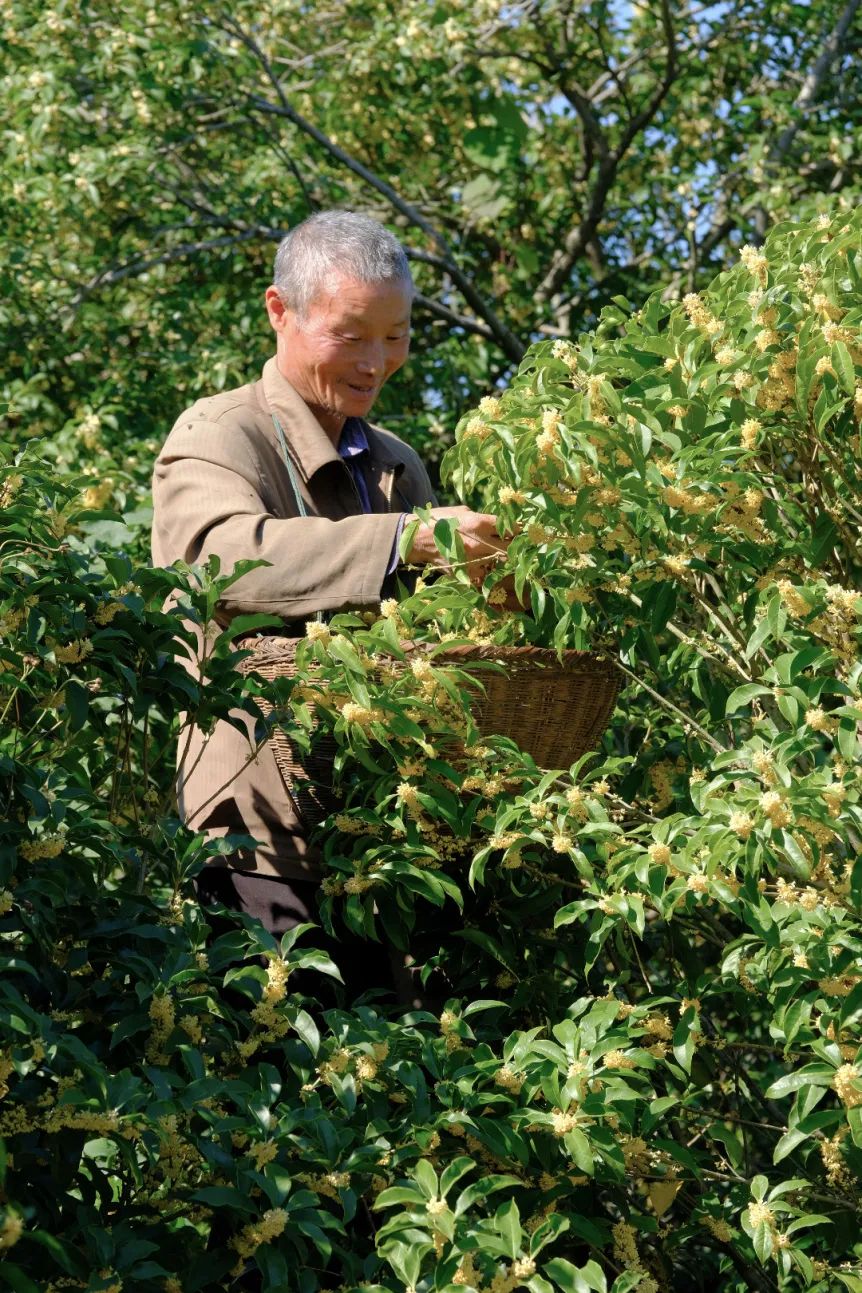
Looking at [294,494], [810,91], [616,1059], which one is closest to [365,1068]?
[616,1059]

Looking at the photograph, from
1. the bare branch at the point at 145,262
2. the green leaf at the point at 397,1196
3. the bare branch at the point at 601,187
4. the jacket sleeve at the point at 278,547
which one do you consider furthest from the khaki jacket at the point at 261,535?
the bare branch at the point at 601,187

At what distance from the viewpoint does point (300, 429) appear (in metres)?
2.84

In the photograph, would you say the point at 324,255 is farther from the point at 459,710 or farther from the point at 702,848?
the point at 702,848

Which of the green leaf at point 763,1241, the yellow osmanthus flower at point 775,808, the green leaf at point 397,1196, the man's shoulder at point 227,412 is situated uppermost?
the man's shoulder at point 227,412

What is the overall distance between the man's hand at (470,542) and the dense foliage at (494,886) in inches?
1.3

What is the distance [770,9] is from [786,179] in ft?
2.30

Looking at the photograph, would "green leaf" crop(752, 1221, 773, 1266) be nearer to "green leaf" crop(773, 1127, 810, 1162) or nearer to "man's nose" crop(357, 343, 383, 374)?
"green leaf" crop(773, 1127, 810, 1162)

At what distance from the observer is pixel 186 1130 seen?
6.80 ft

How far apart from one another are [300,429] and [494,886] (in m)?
0.82

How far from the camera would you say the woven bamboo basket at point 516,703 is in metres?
2.40

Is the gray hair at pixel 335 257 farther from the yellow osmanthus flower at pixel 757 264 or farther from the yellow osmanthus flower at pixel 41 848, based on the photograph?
the yellow osmanthus flower at pixel 41 848

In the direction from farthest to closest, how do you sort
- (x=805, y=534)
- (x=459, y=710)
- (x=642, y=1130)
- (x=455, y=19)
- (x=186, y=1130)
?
(x=455, y=19) < (x=805, y=534) < (x=459, y=710) < (x=642, y=1130) < (x=186, y=1130)

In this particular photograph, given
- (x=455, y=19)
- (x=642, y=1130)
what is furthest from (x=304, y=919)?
(x=455, y=19)

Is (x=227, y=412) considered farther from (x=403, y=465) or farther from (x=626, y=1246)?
(x=626, y=1246)
